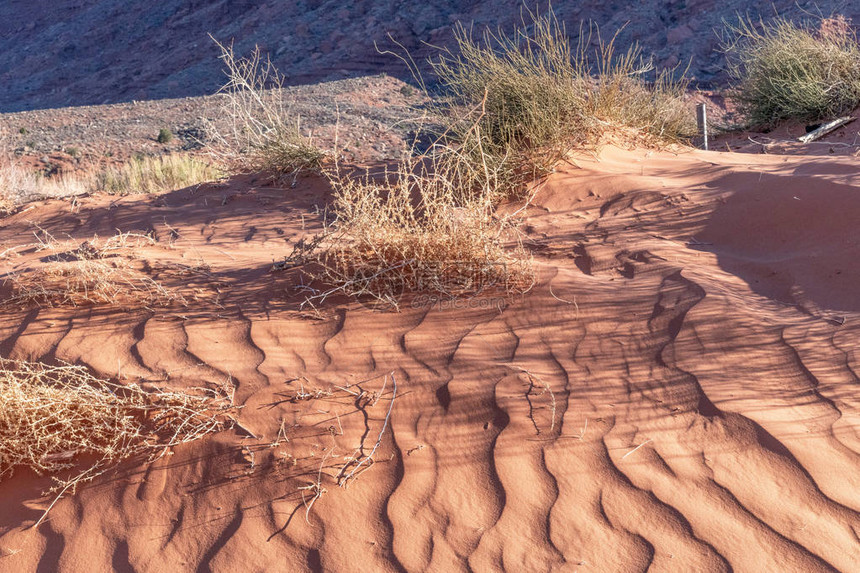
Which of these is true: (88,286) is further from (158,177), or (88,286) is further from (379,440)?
(158,177)

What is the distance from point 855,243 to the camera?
3.70m

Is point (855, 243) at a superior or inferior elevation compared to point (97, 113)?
inferior

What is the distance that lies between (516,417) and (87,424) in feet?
5.12

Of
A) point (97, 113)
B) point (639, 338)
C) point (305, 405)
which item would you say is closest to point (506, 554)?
point (305, 405)

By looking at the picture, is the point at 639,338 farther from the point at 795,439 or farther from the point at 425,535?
the point at 425,535

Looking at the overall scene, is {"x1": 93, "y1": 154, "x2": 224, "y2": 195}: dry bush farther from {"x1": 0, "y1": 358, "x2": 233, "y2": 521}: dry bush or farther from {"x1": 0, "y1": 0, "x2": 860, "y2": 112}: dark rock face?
{"x1": 0, "y1": 0, "x2": 860, "y2": 112}: dark rock face

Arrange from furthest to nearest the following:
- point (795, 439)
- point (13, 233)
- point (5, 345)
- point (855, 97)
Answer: point (855, 97) → point (13, 233) → point (5, 345) → point (795, 439)

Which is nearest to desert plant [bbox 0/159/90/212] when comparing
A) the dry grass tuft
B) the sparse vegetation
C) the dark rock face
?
the dry grass tuft

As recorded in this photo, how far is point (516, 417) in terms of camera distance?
2.65m

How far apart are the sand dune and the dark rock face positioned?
61.3 feet

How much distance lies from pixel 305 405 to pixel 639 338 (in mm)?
1362

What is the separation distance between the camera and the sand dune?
2.18 metres

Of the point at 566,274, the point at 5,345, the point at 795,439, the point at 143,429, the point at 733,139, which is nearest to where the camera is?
the point at 795,439

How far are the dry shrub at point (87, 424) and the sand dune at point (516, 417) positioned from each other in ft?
0.22
